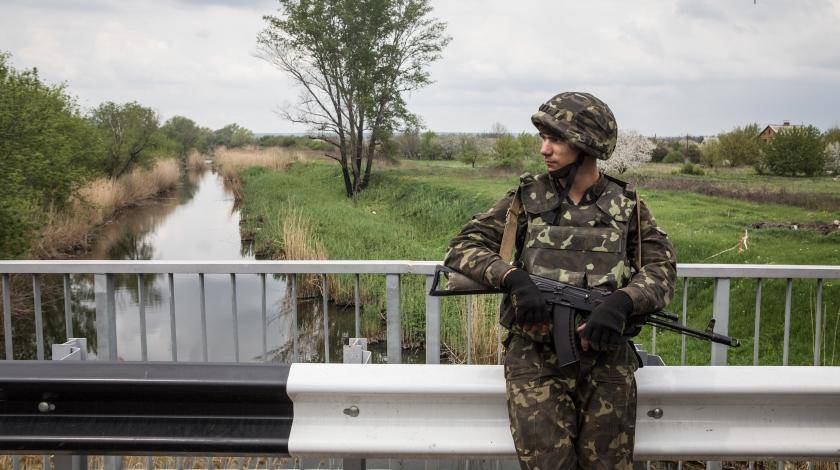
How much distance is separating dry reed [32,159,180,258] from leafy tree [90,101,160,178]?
1.97ft

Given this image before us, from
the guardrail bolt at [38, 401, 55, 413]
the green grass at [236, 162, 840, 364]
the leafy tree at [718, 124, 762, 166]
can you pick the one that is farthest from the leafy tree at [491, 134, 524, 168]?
the guardrail bolt at [38, 401, 55, 413]

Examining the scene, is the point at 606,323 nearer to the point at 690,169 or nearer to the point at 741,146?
the point at 741,146

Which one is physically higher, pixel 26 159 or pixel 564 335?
pixel 26 159

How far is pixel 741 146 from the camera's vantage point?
52.9ft

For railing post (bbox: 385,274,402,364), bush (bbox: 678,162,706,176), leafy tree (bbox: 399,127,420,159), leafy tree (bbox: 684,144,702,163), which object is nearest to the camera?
railing post (bbox: 385,274,402,364)

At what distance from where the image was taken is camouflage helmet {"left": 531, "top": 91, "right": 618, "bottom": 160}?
2.34m

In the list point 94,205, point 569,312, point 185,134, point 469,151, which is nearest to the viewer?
point 569,312

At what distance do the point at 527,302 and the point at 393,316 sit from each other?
4.74 feet

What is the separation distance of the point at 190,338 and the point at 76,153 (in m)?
11.2

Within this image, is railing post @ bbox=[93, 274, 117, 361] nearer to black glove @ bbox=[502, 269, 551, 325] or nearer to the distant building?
black glove @ bbox=[502, 269, 551, 325]

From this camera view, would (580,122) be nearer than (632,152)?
Yes

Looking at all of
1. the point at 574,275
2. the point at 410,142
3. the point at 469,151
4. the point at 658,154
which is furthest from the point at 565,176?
the point at 410,142

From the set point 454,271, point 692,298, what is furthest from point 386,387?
point 692,298

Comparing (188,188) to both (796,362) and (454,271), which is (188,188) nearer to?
(796,362)
